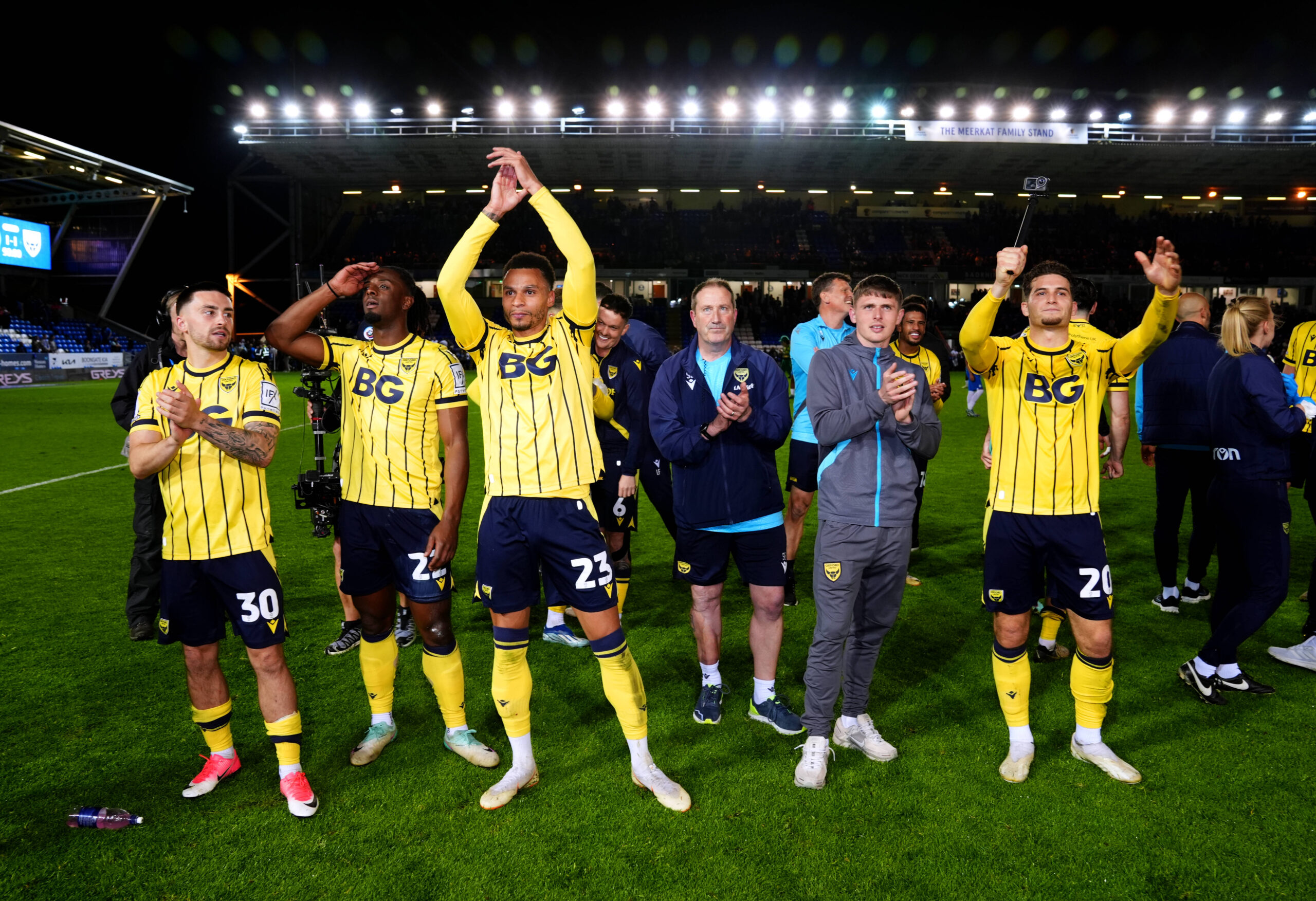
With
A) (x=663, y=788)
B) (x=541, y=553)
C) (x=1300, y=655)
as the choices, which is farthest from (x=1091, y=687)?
(x=541, y=553)

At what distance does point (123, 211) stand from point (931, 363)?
152 feet

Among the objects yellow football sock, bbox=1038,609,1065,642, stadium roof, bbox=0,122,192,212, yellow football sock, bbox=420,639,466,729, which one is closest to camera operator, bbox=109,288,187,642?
yellow football sock, bbox=420,639,466,729

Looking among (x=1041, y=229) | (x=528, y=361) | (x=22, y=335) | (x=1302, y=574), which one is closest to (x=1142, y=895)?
(x=528, y=361)

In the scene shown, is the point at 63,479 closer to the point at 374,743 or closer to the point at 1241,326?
the point at 374,743

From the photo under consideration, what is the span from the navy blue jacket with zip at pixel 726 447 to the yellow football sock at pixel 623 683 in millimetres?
869

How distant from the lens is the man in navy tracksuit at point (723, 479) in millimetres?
3902

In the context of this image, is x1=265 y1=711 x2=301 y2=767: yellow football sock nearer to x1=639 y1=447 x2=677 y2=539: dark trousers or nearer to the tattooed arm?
the tattooed arm

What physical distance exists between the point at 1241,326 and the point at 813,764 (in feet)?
11.7

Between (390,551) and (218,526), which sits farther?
(390,551)

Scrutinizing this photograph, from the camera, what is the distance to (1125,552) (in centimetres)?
740

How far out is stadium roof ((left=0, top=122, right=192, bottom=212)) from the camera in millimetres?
28781

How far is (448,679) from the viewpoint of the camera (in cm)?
378

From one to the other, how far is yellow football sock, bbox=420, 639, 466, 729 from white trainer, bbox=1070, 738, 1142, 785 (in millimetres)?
3106

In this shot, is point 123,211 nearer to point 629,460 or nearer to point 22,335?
point 22,335
